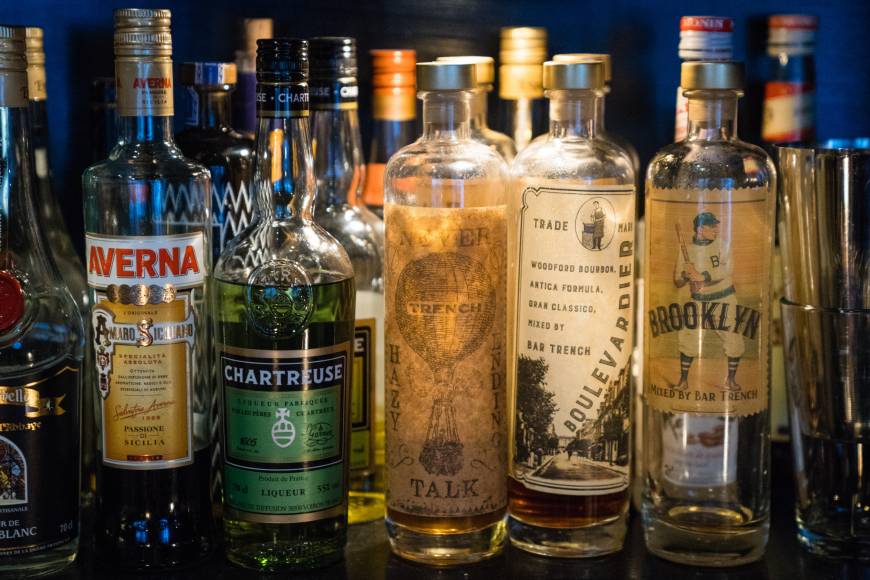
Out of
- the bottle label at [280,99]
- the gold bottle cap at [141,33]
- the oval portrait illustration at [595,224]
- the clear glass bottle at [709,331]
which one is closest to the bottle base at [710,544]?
the clear glass bottle at [709,331]

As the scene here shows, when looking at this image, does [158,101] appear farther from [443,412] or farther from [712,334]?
[712,334]

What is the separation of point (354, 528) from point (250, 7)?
52 cm

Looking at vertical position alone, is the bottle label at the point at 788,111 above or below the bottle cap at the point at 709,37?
below

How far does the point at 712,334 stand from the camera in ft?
3.12

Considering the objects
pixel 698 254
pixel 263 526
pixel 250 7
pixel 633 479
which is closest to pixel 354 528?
pixel 263 526

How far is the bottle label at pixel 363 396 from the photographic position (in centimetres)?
107

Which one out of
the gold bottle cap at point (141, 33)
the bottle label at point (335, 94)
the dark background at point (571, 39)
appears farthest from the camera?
the dark background at point (571, 39)

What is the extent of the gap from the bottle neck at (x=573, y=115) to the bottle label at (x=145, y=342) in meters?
0.30

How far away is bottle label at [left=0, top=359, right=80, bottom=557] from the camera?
920 millimetres

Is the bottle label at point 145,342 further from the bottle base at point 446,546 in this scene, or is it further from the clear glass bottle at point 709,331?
the clear glass bottle at point 709,331

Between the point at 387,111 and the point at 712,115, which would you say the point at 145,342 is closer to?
the point at 387,111

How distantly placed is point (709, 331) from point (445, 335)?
207mm

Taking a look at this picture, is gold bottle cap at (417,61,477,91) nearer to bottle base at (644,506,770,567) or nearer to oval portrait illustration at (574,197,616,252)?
oval portrait illustration at (574,197,616,252)

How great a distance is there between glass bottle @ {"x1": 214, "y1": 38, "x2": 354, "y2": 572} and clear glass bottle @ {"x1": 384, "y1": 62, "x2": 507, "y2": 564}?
0.05 metres
